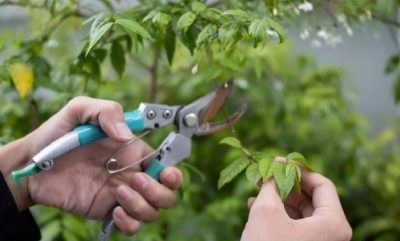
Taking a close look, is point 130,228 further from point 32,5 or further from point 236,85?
point 236,85

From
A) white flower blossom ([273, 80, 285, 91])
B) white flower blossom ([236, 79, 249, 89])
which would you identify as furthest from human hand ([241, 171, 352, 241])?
white flower blossom ([273, 80, 285, 91])

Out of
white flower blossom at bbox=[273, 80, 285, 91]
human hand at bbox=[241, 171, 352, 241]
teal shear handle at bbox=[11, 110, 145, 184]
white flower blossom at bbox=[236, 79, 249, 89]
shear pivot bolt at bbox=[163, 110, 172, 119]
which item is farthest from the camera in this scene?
white flower blossom at bbox=[273, 80, 285, 91]

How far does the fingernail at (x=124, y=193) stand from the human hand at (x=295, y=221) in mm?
257

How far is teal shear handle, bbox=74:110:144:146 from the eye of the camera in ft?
2.90

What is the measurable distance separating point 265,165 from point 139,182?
0.25 metres

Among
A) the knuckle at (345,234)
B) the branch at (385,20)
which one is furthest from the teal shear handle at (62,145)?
the branch at (385,20)

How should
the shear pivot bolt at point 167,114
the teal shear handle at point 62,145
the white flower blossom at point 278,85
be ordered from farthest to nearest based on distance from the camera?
1. the white flower blossom at point 278,85
2. the shear pivot bolt at point 167,114
3. the teal shear handle at point 62,145

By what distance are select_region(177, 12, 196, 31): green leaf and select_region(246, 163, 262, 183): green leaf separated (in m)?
0.21

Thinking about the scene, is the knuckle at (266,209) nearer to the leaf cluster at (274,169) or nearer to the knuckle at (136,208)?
the leaf cluster at (274,169)

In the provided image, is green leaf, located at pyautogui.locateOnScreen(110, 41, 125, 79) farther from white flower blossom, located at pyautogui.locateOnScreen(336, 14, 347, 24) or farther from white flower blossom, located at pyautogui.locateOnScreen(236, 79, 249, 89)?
white flower blossom, located at pyautogui.locateOnScreen(236, 79, 249, 89)

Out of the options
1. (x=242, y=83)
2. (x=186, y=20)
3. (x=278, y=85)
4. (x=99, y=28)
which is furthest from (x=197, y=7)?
(x=278, y=85)

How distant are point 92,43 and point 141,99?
97cm

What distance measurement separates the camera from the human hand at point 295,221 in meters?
0.75

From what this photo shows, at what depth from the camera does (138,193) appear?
38.7 inches
